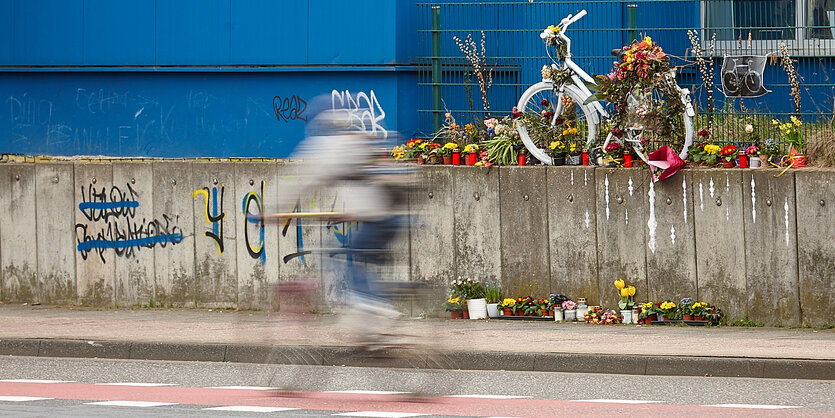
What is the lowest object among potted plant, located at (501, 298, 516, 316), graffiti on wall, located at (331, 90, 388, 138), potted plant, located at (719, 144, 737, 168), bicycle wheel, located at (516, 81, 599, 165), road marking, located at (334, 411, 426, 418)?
road marking, located at (334, 411, 426, 418)

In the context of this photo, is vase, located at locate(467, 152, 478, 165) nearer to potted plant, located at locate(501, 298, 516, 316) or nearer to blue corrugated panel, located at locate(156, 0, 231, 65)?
potted plant, located at locate(501, 298, 516, 316)

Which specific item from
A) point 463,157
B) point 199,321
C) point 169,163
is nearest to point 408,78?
point 463,157

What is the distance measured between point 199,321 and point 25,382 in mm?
3763

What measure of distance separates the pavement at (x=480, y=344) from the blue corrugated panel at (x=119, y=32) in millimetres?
4088

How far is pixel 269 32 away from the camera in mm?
16656

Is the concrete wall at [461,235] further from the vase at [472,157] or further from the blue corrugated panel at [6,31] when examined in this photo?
the blue corrugated panel at [6,31]

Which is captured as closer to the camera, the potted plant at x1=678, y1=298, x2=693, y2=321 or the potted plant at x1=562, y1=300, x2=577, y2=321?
the potted plant at x1=678, y1=298, x2=693, y2=321

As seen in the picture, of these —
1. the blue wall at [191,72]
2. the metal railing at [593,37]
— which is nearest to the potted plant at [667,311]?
the metal railing at [593,37]

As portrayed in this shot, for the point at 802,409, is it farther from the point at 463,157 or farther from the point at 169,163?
the point at 169,163

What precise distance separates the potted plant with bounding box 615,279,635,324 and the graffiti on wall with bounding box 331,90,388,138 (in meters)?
3.98

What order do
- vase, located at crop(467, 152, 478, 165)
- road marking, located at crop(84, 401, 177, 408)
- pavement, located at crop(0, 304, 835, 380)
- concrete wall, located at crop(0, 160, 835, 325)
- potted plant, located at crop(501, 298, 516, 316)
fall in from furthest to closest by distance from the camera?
1. vase, located at crop(467, 152, 478, 165)
2. potted plant, located at crop(501, 298, 516, 316)
3. concrete wall, located at crop(0, 160, 835, 325)
4. pavement, located at crop(0, 304, 835, 380)
5. road marking, located at crop(84, 401, 177, 408)

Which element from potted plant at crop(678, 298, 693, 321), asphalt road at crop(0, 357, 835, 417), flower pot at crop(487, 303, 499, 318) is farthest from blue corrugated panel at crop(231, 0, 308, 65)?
asphalt road at crop(0, 357, 835, 417)

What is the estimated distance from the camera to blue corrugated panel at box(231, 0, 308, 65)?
16.5m

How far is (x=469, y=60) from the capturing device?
50.9ft
